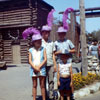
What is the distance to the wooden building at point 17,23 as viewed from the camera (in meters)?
20.0

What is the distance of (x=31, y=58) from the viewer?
5.34m

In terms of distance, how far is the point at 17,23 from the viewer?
20547 millimetres

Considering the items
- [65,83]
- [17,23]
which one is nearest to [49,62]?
[65,83]

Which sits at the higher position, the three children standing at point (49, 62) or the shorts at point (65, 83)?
the three children standing at point (49, 62)

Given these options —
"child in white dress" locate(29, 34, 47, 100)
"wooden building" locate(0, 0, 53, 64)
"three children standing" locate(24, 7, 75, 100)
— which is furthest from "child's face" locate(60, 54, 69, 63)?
"wooden building" locate(0, 0, 53, 64)

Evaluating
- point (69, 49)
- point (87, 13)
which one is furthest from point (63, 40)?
point (87, 13)

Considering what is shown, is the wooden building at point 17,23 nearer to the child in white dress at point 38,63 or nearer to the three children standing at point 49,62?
the three children standing at point 49,62

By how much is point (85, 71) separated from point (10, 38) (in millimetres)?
14491

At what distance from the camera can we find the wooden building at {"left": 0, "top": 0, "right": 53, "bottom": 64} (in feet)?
65.6

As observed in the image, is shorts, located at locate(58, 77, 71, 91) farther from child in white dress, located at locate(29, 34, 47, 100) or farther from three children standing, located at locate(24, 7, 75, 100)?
child in white dress, located at locate(29, 34, 47, 100)

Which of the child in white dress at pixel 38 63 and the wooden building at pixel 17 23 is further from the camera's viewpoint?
the wooden building at pixel 17 23

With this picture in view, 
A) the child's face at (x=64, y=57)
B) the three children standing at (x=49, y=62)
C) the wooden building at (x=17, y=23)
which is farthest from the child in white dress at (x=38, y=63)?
the wooden building at (x=17, y=23)

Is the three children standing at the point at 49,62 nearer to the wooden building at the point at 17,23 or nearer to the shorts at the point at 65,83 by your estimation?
the shorts at the point at 65,83

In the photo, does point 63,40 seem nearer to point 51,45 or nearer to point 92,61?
point 51,45
